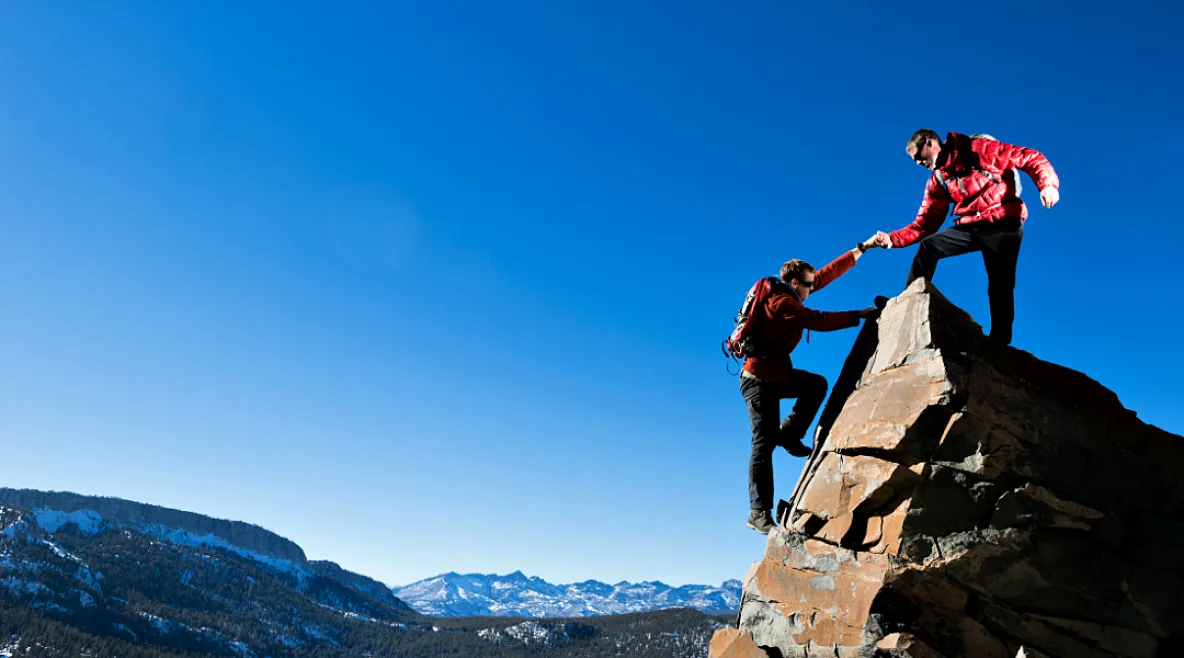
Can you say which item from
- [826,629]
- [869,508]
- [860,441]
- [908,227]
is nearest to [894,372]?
[860,441]

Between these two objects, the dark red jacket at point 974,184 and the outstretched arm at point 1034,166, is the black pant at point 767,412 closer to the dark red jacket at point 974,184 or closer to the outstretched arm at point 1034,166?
the dark red jacket at point 974,184

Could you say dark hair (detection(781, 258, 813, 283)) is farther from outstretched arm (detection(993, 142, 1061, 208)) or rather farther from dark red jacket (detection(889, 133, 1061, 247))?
outstretched arm (detection(993, 142, 1061, 208))

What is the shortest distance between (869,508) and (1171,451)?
372 centimetres

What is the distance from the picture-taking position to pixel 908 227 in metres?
10.8

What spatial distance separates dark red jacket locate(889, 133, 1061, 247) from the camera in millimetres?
9609

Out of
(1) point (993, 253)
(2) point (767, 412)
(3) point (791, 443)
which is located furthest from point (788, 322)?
(1) point (993, 253)

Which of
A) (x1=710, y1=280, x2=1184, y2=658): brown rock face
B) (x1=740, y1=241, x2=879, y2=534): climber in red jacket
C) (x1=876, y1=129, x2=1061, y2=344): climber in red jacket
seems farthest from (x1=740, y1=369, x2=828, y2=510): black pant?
(x1=876, y1=129, x2=1061, y2=344): climber in red jacket

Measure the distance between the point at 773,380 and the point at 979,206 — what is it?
3.45 meters

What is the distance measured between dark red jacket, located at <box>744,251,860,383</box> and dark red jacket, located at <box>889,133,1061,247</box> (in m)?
1.05

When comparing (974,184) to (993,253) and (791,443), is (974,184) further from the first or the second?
(791,443)

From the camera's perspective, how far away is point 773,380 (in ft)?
34.3

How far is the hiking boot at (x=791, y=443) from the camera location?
36.3 ft

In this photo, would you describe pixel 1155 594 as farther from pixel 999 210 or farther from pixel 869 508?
pixel 999 210

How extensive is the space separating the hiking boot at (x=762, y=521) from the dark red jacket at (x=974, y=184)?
13.8 feet
